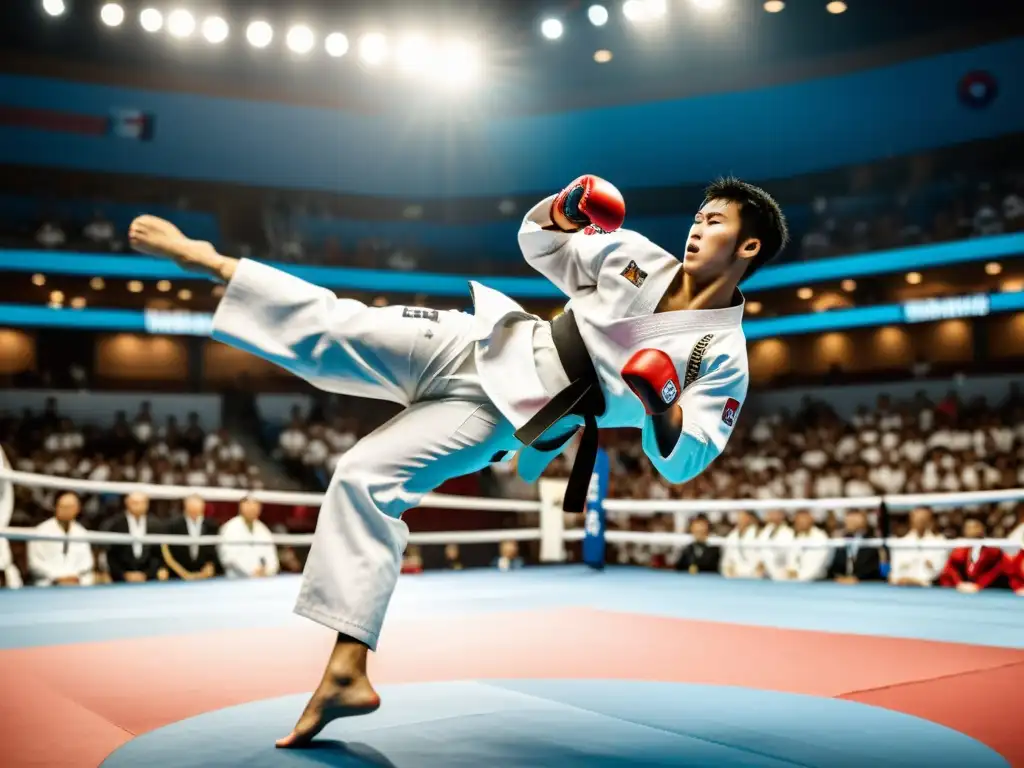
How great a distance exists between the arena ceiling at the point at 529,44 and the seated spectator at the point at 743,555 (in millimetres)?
6134

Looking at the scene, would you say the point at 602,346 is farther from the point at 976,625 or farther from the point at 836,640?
the point at 976,625

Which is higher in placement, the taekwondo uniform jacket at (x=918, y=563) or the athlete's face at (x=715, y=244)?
the athlete's face at (x=715, y=244)

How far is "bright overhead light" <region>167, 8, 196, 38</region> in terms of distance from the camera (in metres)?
11.4

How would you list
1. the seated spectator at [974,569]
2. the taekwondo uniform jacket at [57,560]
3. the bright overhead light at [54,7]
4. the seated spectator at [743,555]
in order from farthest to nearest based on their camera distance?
the bright overhead light at [54,7], the seated spectator at [743,555], the taekwondo uniform jacket at [57,560], the seated spectator at [974,569]

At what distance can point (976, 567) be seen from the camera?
659 centimetres

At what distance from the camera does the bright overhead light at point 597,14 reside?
11516mm

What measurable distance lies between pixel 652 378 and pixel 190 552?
6.22 m

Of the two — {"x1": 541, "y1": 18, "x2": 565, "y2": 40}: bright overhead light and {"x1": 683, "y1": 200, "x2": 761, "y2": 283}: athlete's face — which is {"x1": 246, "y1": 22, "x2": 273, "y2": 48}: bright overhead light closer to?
{"x1": 541, "y1": 18, "x2": 565, "y2": 40}: bright overhead light

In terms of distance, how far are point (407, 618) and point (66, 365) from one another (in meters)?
14.2

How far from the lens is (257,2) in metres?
12.2

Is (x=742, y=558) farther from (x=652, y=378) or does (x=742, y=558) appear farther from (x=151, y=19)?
(x=151, y=19)

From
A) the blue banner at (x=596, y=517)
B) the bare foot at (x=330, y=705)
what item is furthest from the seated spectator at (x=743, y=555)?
the bare foot at (x=330, y=705)

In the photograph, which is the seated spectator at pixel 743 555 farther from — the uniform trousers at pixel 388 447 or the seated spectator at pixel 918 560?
the uniform trousers at pixel 388 447

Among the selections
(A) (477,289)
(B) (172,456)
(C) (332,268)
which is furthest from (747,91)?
(A) (477,289)
